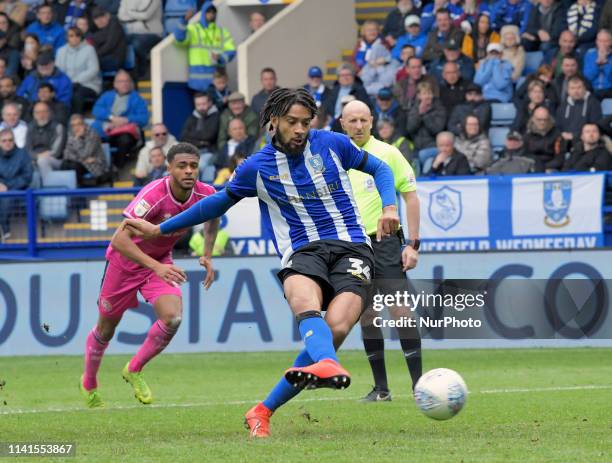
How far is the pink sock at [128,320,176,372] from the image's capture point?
Result: 435 inches

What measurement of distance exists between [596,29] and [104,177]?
7.88 meters

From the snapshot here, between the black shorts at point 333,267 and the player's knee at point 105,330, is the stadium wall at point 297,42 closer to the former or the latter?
the player's knee at point 105,330

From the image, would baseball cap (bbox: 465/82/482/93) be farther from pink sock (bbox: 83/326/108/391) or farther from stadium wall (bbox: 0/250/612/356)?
pink sock (bbox: 83/326/108/391)

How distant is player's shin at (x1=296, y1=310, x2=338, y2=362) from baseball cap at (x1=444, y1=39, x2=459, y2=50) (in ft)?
40.3

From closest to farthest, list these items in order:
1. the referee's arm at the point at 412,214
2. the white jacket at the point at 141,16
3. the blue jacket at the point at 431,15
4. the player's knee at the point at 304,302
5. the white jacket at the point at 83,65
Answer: the player's knee at the point at 304,302 < the referee's arm at the point at 412,214 < the blue jacket at the point at 431,15 < the white jacket at the point at 83,65 < the white jacket at the point at 141,16

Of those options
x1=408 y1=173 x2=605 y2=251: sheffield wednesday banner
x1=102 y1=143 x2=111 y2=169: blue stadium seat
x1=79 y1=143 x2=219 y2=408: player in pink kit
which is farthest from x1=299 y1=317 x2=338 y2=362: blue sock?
x1=102 y1=143 x2=111 y2=169: blue stadium seat

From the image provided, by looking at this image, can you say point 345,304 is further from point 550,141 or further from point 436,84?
point 436,84

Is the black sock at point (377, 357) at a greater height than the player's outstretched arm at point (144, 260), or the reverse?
the player's outstretched arm at point (144, 260)

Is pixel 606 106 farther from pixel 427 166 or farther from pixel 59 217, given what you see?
pixel 59 217

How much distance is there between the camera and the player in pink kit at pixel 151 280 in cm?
1056

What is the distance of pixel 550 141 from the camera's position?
17828mm

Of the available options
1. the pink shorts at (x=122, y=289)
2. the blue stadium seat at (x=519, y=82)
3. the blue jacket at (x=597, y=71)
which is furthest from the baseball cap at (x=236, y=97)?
the pink shorts at (x=122, y=289)

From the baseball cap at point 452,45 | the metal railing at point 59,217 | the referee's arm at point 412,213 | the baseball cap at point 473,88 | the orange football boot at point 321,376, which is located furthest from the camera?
the baseball cap at point 452,45

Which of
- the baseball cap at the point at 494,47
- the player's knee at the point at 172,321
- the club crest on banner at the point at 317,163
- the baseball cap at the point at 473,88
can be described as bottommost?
the player's knee at the point at 172,321
